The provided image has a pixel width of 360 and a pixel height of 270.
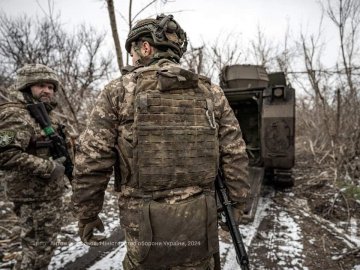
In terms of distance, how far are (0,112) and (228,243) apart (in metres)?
2.74

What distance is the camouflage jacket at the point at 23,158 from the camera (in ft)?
7.55

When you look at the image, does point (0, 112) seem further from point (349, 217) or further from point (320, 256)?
point (349, 217)

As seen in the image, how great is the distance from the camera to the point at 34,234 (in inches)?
101

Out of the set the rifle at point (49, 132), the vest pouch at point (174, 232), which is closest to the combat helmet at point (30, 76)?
the rifle at point (49, 132)

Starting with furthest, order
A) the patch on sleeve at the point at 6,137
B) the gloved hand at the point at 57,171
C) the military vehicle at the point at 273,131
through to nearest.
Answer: the military vehicle at the point at 273,131 → the gloved hand at the point at 57,171 → the patch on sleeve at the point at 6,137

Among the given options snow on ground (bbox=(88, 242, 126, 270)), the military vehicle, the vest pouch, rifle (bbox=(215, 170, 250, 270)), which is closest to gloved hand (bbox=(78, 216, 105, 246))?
the vest pouch

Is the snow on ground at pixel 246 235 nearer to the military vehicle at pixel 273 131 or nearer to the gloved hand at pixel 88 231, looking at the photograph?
the military vehicle at pixel 273 131

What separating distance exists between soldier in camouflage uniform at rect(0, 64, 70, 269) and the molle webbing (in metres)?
1.21

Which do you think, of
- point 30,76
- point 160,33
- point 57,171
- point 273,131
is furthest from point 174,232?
point 273,131

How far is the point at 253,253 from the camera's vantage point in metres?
3.24

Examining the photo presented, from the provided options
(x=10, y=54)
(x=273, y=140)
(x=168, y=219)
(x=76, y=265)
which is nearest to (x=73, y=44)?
(x=10, y=54)

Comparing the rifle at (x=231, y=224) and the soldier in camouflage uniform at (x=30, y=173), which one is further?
the soldier in camouflage uniform at (x=30, y=173)

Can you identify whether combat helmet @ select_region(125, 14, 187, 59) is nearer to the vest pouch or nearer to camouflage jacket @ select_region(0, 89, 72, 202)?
the vest pouch

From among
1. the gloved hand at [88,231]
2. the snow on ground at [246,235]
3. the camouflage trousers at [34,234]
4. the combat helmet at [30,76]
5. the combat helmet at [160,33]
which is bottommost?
the snow on ground at [246,235]
